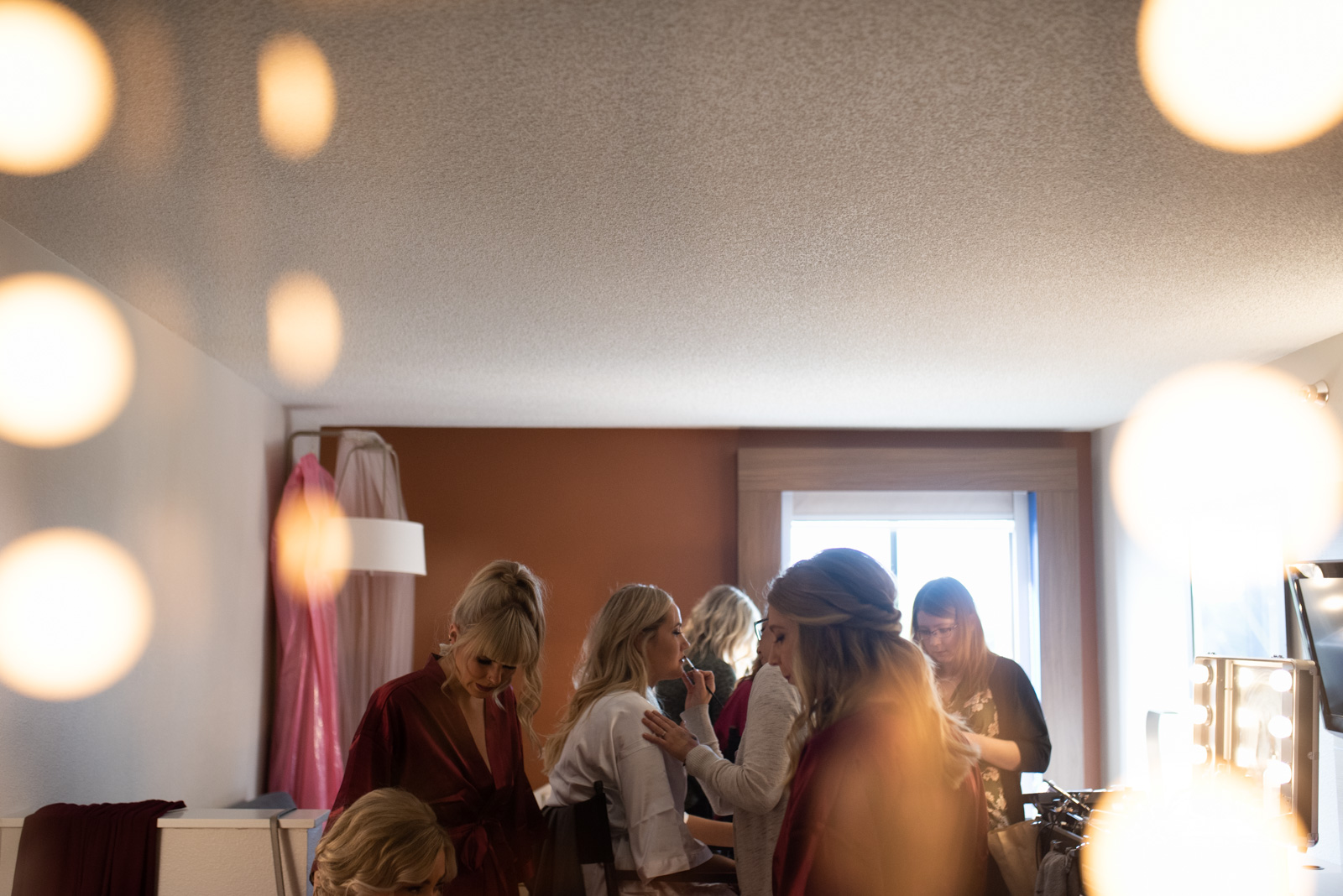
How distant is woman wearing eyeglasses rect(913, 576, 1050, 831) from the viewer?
3.15 metres

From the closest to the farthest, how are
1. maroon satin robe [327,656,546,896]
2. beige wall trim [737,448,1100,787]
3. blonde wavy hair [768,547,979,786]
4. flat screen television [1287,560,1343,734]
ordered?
blonde wavy hair [768,547,979,786], maroon satin robe [327,656,546,896], flat screen television [1287,560,1343,734], beige wall trim [737,448,1100,787]

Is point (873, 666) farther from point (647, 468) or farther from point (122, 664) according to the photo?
point (647, 468)

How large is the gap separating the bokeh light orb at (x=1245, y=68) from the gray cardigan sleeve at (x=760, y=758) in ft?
4.61

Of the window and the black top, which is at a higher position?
the window

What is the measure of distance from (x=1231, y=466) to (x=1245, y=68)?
2.92 m

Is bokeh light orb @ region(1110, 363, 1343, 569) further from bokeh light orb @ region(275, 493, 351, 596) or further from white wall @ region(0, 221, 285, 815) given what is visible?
white wall @ region(0, 221, 285, 815)

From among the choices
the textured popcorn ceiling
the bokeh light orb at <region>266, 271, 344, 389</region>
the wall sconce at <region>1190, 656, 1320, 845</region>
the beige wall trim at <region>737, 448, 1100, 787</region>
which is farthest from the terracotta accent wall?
the wall sconce at <region>1190, 656, 1320, 845</region>

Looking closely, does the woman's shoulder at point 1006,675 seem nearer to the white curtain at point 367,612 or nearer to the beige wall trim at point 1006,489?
the beige wall trim at point 1006,489

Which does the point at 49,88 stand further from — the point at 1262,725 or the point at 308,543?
the point at 1262,725

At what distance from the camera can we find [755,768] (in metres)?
2.25

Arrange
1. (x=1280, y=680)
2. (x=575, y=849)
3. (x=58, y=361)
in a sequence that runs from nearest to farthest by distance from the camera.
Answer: (x=575, y=849) → (x=58, y=361) → (x=1280, y=680)

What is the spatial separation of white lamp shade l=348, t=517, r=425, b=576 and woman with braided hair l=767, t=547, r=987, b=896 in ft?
10.9

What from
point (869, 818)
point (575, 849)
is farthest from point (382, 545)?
point (869, 818)

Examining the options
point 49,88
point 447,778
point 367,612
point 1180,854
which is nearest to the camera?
point 49,88
